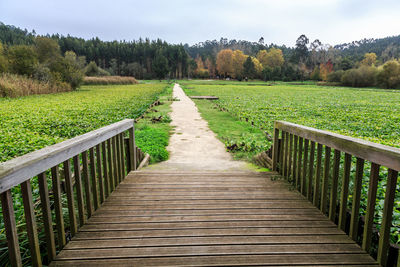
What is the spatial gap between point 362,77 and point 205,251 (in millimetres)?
63295

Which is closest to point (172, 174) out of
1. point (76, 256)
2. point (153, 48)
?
point (76, 256)

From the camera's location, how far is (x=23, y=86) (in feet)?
68.5

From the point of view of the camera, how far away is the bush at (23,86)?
19.2m

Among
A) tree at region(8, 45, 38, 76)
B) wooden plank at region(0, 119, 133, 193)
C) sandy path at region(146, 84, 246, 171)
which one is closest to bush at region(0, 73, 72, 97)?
tree at region(8, 45, 38, 76)

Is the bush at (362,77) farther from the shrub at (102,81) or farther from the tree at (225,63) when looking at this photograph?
the tree at (225,63)

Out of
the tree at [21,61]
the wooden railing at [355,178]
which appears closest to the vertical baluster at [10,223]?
the wooden railing at [355,178]

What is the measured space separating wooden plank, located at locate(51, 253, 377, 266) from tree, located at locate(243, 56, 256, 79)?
83700 millimetres

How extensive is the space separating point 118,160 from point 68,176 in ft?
4.73

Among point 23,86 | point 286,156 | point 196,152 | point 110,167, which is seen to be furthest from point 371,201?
point 23,86

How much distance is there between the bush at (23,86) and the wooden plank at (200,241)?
21.3m

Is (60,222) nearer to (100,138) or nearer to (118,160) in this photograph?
(100,138)

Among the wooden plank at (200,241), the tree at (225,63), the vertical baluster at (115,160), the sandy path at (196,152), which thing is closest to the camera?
the wooden plank at (200,241)

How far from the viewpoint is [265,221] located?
2.62 meters

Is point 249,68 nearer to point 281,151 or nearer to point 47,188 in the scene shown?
point 281,151
